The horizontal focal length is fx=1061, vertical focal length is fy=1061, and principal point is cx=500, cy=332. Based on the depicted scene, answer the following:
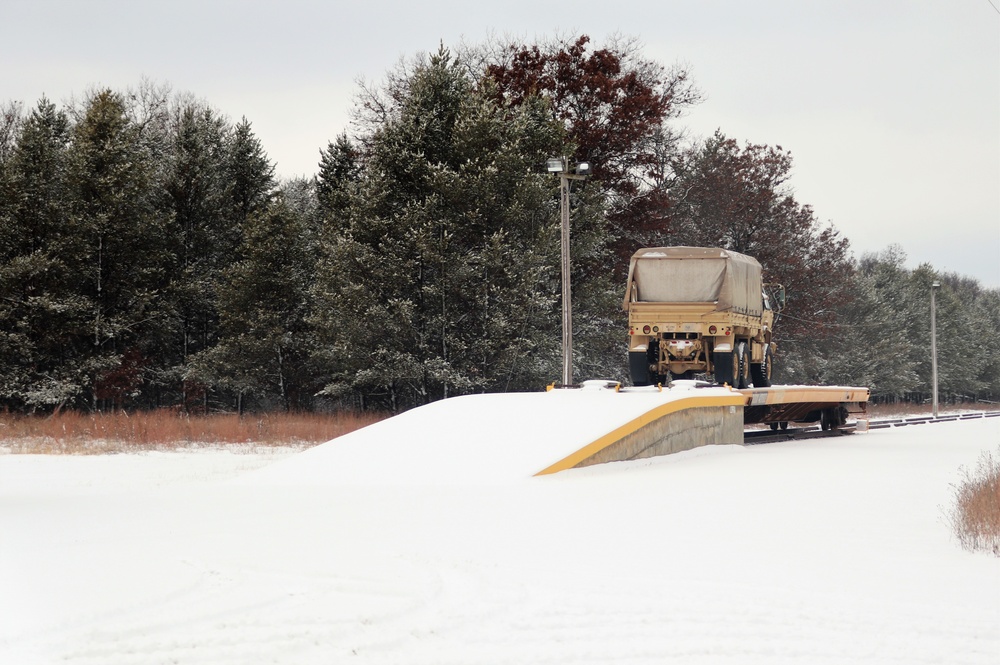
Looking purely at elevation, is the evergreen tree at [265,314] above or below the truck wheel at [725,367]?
above

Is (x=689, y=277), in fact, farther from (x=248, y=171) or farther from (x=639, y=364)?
(x=248, y=171)

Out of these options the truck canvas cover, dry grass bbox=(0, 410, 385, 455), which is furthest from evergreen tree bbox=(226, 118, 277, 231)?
the truck canvas cover

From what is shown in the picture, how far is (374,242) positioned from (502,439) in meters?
18.5

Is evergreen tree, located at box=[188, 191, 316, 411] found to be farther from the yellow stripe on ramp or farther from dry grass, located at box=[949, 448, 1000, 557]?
dry grass, located at box=[949, 448, 1000, 557]

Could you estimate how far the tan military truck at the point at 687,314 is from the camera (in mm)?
23141

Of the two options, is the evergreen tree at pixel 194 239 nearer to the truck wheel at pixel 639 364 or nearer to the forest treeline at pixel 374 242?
the forest treeline at pixel 374 242

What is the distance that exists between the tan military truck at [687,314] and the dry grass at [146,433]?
7399mm

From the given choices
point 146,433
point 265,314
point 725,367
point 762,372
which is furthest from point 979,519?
point 265,314

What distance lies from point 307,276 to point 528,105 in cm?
983

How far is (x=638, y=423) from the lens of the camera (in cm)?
1464

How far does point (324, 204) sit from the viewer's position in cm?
3988

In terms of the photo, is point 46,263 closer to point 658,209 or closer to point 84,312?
point 84,312

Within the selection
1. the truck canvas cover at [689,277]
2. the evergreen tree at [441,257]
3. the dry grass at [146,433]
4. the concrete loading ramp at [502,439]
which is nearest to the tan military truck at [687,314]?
the truck canvas cover at [689,277]

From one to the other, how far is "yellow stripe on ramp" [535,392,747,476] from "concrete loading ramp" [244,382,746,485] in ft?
0.04
